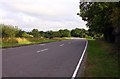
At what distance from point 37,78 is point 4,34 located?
120 feet

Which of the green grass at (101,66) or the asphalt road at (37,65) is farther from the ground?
the asphalt road at (37,65)

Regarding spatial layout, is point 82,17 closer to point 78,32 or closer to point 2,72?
point 2,72

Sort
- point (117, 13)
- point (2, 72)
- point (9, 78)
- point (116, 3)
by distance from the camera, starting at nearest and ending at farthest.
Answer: point (9, 78) → point (2, 72) → point (117, 13) → point (116, 3)

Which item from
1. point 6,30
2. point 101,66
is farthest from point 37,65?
point 6,30

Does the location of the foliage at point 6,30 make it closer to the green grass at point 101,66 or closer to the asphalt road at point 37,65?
Answer: the asphalt road at point 37,65

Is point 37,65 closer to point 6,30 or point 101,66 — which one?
point 101,66

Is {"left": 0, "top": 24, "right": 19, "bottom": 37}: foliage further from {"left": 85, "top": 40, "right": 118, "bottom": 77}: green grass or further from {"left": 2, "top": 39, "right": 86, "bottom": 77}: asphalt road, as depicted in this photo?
{"left": 85, "top": 40, "right": 118, "bottom": 77}: green grass

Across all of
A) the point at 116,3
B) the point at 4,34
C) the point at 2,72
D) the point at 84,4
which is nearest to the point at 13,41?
the point at 4,34

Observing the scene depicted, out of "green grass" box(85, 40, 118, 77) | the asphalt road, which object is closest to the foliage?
the asphalt road

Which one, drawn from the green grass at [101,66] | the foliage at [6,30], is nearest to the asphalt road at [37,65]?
the green grass at [101,66]

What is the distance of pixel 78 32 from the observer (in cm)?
19212

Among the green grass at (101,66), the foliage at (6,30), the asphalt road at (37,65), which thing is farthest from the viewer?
the foliage at (6,30)

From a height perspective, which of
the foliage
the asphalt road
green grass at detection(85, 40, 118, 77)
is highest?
the foliage

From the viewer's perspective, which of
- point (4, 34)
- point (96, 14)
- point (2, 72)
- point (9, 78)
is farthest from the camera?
point (4, 34)
